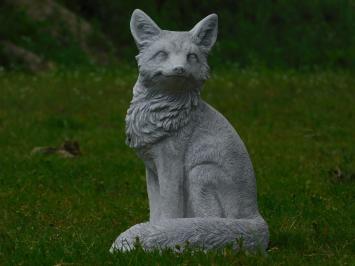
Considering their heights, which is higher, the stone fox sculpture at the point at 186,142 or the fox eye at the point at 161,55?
the fox eye at the point at 161,55

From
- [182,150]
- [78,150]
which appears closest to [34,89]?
[78,150]

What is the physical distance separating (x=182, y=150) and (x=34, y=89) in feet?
28.5

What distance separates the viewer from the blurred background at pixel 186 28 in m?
17.7

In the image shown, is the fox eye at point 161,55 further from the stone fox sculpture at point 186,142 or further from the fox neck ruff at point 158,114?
the fox neck ruff at point 158,114

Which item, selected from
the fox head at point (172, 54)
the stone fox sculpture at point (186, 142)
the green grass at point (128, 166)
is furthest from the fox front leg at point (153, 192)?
the fox head at point (172, 54)

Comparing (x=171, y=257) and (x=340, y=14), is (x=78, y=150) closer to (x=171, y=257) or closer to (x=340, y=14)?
(x=171, y=257)

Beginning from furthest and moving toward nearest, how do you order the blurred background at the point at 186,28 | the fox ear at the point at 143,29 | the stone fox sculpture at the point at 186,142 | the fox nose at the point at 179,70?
the blurred background at the point at 186,28 → the fox ear at the point at 143,29 → the stone fox sculpture at the point at 186,142 → the fox nose at the point at 179,70

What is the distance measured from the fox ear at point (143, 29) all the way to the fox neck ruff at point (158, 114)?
324 millimetres

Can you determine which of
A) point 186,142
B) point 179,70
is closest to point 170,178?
point 186,142

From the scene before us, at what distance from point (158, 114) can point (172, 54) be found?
0.41m

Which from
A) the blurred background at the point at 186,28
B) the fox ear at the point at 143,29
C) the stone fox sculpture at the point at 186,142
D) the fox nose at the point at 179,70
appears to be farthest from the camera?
the blurred background at the point at 186,28

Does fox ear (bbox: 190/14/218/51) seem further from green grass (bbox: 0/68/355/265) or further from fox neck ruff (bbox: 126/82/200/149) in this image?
green grass (bbox: 0/68/355/265)

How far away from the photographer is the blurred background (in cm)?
1772

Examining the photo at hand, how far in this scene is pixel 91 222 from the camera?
7426 mm
